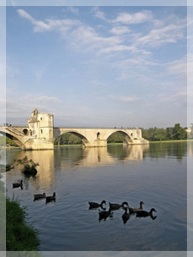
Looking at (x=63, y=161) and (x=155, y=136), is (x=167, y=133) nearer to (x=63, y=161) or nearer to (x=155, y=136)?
(x=155, y=136)

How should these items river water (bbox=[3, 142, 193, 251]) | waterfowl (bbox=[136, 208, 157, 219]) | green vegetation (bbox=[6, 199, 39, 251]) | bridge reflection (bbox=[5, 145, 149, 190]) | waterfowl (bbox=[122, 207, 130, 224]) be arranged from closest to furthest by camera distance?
green vegetation (bbox=[6, 199, 39, 251]), river water (bbox=[3, 142, 193, 251]), waterfowl (bbox=[122, 207, 130, 224]), waterfowl (bbox=[136, 208, 157, 219]), bridge reflection (bbox=[5, 145, 149, 190])

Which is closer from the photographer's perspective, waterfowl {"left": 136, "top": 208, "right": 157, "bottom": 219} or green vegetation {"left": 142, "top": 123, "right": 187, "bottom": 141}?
waterfowl {"left": 136, "top": 208, "right": 157, "bottom": 219}

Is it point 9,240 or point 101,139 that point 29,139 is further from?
point 9,240

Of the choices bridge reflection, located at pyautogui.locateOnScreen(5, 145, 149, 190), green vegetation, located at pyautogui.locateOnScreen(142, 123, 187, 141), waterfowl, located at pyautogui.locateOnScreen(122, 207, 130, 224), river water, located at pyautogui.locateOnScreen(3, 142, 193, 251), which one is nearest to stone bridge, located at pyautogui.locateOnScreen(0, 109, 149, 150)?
bridge reflection, located at pyautogui.locateOnScreen(5, 145, 149, 190)

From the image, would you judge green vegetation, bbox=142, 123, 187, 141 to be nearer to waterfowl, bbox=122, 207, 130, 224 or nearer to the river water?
the river water

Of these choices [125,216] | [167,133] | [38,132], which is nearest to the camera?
[125,216]

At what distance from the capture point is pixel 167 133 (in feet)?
357

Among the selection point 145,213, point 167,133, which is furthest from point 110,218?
point 167,133

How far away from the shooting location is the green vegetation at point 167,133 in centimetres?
10438

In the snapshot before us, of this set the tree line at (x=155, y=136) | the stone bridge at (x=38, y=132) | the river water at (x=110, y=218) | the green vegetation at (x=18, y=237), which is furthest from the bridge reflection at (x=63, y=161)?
the tree line at (x=155, y=136)

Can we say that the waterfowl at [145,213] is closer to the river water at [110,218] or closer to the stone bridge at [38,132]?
the river water at [110,218]

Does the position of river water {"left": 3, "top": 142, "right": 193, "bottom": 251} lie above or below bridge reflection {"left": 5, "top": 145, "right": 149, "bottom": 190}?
below

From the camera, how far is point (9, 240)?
23.5ft

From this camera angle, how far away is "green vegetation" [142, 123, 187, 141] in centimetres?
10438
